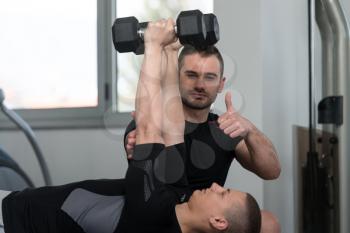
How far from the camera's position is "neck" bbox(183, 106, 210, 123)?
1638 millimetres

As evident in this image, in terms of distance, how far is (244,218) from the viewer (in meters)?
1.28

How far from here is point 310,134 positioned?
191cm

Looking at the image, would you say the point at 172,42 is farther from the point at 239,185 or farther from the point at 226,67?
the point at 239,185

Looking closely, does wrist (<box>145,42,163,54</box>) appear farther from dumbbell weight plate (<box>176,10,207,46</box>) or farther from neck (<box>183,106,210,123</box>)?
neck (<box>183,106,210,123</box>)

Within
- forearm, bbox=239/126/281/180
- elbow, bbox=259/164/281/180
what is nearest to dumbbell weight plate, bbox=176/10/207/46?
forearm, bbox=239/126/281/180

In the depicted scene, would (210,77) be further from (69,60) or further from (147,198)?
(69,60)

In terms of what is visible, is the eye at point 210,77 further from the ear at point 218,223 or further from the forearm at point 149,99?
the ear at point 218,223

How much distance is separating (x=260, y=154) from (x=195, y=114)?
0.94ft

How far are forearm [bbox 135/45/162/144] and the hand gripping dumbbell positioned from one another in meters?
0.07

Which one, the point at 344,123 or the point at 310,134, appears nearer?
the point at 344,123

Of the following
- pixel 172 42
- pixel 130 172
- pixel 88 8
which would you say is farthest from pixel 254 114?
pixel 88 8

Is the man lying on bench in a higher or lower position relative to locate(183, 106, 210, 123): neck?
lower

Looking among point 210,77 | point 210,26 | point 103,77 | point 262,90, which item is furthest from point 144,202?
point 103,77

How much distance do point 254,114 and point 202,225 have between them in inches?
35.3
